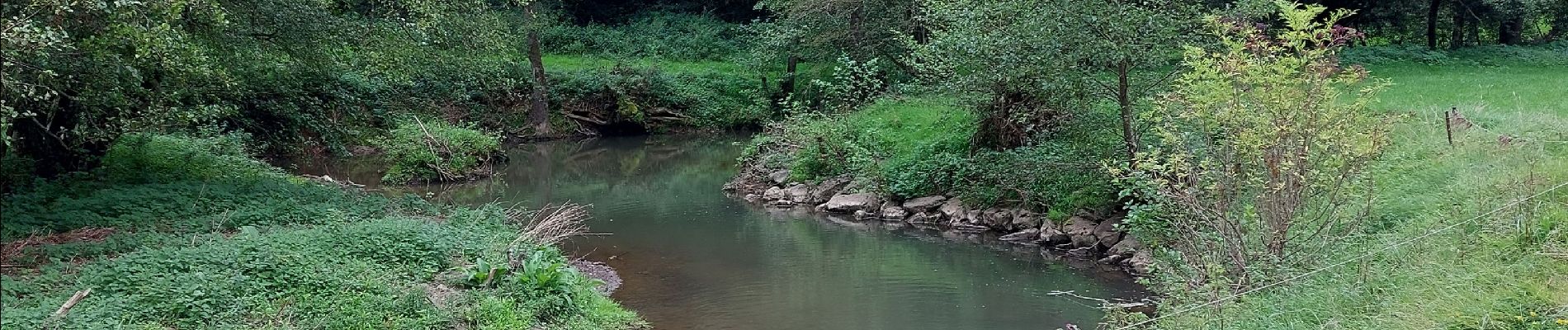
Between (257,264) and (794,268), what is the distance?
6.62 meters

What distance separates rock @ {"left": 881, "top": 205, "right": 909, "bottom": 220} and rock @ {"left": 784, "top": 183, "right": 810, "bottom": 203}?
1944 millimetres

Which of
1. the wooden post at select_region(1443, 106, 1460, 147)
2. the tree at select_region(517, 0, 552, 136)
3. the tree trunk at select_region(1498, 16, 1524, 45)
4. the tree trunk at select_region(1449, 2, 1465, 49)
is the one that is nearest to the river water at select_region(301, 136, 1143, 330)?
the wooden post at select_region(1443, 106, 1460, 147)

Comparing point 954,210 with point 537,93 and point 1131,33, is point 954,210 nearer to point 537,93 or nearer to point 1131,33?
point 1131,33

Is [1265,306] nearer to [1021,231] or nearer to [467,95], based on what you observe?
[1021,231]

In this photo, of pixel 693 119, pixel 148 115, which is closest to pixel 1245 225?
pixel 148 115

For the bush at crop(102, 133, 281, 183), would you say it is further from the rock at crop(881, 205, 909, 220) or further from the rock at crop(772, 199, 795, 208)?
the rock at crop(881, 205, 909, 220)

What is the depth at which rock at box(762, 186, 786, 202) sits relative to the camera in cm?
1975

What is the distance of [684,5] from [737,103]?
10695 millimetres

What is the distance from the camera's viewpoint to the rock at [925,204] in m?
17.3

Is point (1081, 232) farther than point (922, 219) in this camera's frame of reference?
No

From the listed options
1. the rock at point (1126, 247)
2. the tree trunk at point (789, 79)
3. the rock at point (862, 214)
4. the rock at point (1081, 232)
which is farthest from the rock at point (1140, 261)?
the tree trunk at point (789, 79)

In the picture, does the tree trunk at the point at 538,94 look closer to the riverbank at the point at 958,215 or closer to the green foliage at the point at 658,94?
the green foliage at the point at 658,94

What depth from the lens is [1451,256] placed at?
24.9 ft

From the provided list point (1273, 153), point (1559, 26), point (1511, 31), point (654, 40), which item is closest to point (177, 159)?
point (1273, 153)
